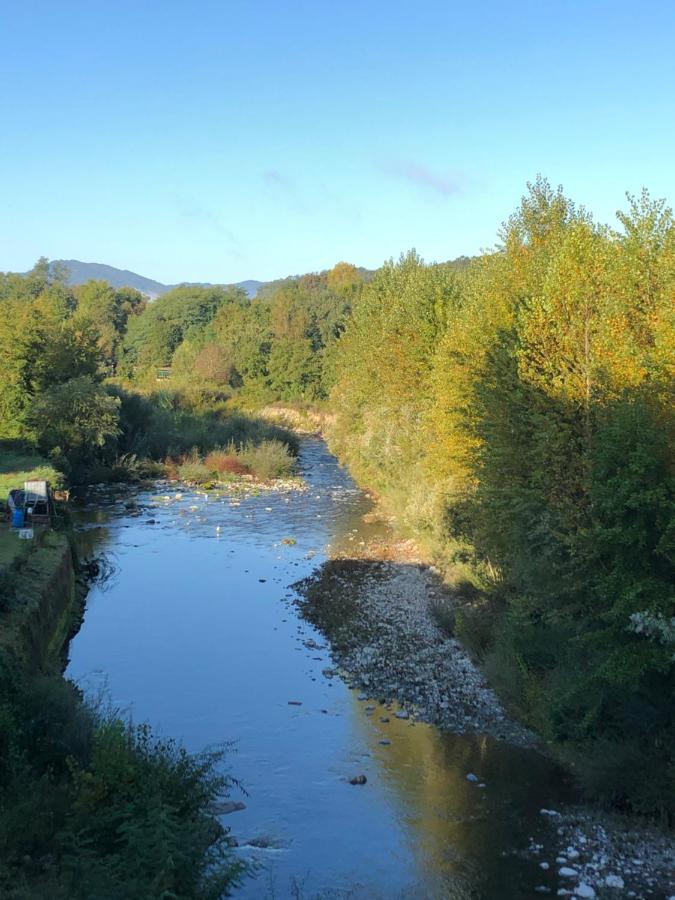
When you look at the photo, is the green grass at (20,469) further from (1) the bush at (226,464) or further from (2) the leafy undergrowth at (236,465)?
(1) the bush at (226,464)

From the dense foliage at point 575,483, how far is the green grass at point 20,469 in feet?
55.1

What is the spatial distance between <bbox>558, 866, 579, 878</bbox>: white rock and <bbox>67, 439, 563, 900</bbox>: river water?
0.95 feet

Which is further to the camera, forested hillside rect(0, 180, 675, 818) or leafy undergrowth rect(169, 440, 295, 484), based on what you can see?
leafy undergrowth rect(169, 440, 295, 484)

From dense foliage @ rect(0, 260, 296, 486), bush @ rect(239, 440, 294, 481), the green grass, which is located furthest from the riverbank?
dense foliage @ rect(0, 260, 296, 486)

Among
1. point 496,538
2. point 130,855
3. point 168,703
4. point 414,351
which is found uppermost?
point 414,351

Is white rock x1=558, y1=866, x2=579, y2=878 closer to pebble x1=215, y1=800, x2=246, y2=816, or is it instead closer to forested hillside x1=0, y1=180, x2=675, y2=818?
forested hillside x1=0, y1=180, x2=675, y2=818

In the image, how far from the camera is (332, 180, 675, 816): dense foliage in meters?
13.7

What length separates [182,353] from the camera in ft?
337

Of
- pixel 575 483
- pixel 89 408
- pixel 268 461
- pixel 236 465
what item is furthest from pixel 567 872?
pixel 236 465

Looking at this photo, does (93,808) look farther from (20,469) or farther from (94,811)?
(20,469)

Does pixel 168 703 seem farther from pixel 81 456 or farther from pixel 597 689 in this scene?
pixel 81 456

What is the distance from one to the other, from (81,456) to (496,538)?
108 ft

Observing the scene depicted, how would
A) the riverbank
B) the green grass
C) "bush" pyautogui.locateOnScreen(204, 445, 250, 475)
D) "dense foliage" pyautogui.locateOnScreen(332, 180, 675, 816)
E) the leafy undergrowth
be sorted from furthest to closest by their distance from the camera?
"bush" pyautogui.locateOnScreen(204, 445, 250, 475)
the leafy undergrowth
the green grass
"dense foliage" pyautogui.locateOnScreen(332, 180, 675, 816)
the riverbank

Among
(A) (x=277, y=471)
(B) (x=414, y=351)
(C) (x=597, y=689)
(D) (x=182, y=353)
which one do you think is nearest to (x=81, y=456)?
(A) (x=277, y=471)
